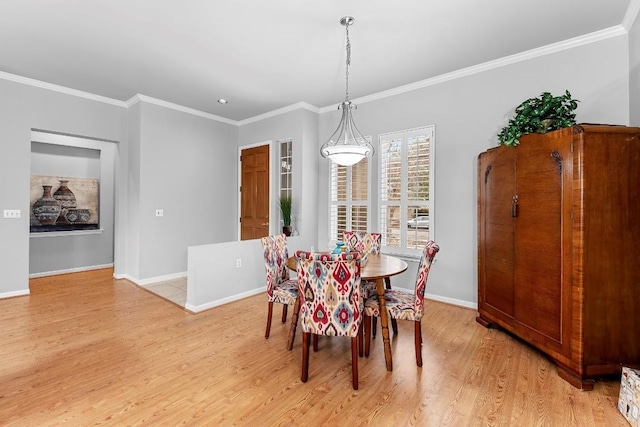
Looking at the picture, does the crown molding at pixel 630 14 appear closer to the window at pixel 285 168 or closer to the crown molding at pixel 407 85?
the crown molding at pixel 407 85

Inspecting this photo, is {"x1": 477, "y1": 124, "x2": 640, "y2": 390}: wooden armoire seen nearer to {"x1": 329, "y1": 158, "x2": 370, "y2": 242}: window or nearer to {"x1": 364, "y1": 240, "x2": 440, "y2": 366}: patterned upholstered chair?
{"x1": 364, "y1": 240, "x2": 440, "y2": 366}: patterned upholstered chair

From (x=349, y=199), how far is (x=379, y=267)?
2165 mm

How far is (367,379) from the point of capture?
2.22m

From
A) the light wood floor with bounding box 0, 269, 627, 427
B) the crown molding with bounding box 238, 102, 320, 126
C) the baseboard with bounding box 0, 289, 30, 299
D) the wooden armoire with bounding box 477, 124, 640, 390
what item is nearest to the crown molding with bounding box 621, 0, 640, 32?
the wooden armoire with bounding box 477, 124, 640, 390

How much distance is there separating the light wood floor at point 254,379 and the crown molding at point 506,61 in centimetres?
283

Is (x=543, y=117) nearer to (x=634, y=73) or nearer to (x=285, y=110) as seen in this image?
(x=634, y=73)

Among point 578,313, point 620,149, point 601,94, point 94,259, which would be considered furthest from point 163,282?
point 601,94

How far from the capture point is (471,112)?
3639 millimetres

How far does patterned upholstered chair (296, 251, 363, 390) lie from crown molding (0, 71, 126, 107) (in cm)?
448

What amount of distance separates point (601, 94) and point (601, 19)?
0.64 metres

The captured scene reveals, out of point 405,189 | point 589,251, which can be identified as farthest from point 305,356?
point 405,189

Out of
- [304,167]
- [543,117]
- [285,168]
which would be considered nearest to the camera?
[543,117]

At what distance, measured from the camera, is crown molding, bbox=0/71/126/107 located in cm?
391

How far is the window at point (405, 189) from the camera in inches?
Answer: 156
